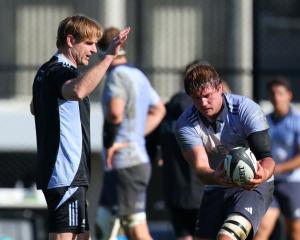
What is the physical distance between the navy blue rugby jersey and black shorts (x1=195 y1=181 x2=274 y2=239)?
36.6 inches

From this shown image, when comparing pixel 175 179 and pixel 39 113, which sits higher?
pixel 39 113

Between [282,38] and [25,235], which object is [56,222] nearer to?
[25,235]

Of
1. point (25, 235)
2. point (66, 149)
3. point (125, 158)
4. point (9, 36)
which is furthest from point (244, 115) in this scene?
point (9, 36)

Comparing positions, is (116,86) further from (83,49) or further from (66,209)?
(66,209)

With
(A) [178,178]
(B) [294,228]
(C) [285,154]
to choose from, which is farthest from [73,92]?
(B) [294,228]

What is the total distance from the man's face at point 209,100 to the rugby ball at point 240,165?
0.30m

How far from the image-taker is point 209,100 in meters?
7.97

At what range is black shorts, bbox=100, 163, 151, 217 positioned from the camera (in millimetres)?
10398

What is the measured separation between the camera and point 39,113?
25.9 feet

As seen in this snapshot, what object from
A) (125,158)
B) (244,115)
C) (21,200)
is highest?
(244,115)

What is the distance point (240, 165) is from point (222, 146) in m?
0.47

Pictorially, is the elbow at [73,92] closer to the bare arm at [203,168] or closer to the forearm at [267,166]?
the bare arm at [203,168]

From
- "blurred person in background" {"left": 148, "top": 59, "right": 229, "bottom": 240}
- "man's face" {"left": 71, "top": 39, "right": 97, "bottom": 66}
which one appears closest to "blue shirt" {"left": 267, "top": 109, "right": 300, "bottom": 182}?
"blurred person in background" {"left": 148, "top": 59, "right": 229, "bottom": 240}

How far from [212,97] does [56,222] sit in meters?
1.20
